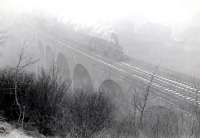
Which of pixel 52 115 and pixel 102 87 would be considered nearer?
pixel 52 115

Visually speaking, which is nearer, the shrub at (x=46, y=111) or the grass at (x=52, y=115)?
the grass at (x=52, y=115)

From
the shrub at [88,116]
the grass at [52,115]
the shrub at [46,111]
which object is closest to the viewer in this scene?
the shrub at [88,116]

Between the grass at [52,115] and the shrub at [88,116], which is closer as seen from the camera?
the shrub at [88,116]

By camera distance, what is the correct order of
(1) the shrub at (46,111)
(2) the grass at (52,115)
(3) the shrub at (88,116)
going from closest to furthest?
1. (3) the shrub at (88,116)
2. (2) the grass at (52,115)
3. (1) the shrub at (46,111)

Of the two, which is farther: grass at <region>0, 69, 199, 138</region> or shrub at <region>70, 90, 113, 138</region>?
grass at <region>0, 69, 199, 138</region>

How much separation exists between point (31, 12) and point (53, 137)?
3995 cm

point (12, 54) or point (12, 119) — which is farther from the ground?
point (12, 119)

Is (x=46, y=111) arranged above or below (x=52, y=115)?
above

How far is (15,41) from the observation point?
40.9 m

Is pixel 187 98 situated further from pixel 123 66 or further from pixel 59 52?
pixel 59 52

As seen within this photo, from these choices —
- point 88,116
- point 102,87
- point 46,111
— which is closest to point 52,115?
point 46,111

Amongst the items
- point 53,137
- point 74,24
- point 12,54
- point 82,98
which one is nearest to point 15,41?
point 12,54

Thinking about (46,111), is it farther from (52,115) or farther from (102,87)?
(102,87)

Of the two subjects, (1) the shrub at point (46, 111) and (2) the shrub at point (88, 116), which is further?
(1) the shrub at point (46, 111)
